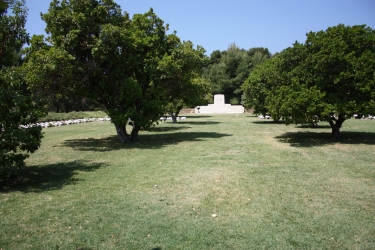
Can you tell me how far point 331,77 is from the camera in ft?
41.7

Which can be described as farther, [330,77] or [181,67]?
[181,67]

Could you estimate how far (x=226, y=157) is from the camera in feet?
34.3

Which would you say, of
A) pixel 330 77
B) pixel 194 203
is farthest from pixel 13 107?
pixel 330 77

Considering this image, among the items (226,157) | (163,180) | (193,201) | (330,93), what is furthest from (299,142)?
(193,201)

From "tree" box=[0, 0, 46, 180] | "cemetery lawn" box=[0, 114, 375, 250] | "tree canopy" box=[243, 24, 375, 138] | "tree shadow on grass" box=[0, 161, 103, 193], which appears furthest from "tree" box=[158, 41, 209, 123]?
"tree" box=[0, 0, 46, 180]

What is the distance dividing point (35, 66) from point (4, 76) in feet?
18.3

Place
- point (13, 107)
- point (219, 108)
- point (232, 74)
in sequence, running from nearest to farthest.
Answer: point (13, 107) < point (219, 108) < point (232, 74)

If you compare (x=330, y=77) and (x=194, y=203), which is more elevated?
(x=330, y=77)

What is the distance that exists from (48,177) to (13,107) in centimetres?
203

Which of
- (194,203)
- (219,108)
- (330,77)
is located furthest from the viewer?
(219,108)

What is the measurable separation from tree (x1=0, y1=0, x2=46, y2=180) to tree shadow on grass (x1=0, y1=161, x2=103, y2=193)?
0.37 meters

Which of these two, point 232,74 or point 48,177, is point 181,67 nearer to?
point 48,177

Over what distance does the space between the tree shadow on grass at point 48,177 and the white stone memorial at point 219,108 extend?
4436 centimetres

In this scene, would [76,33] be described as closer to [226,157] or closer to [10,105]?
[10,105]
